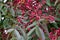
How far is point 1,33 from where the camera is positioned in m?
1.60

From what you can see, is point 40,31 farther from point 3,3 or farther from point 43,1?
point 3,3

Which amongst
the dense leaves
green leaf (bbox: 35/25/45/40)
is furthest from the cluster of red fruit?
green leaf (bbox: 35/25/45/40)

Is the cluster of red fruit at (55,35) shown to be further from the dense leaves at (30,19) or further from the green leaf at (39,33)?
the green leaf at (39,33)

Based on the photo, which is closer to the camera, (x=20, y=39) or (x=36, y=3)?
(x=20, y=39)

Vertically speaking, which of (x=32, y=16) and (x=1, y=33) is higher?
(x=32, y=16)

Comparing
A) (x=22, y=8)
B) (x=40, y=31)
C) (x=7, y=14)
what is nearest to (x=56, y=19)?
(x=40, y=31)

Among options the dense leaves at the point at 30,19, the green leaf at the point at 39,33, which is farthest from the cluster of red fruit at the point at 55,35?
the green leaf at the point at 39,33

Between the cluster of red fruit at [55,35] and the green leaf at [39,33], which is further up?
the green leaf at [39,33]

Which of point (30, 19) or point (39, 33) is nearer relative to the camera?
point (39, 33)

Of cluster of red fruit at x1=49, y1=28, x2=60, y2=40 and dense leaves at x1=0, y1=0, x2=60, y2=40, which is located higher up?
dense leaves at x1=0, y1=0, x2=60, y2=40

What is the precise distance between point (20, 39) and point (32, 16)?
Result: 200 mm

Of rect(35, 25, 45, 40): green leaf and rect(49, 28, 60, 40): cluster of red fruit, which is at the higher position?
rect(35, 25, 45, 40): green leaf

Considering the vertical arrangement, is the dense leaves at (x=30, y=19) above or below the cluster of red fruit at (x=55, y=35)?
above

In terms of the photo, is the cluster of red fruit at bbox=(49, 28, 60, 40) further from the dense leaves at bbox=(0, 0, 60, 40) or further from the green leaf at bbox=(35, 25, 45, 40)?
the green leaf at bbox=(35, 25, 45, 40)
